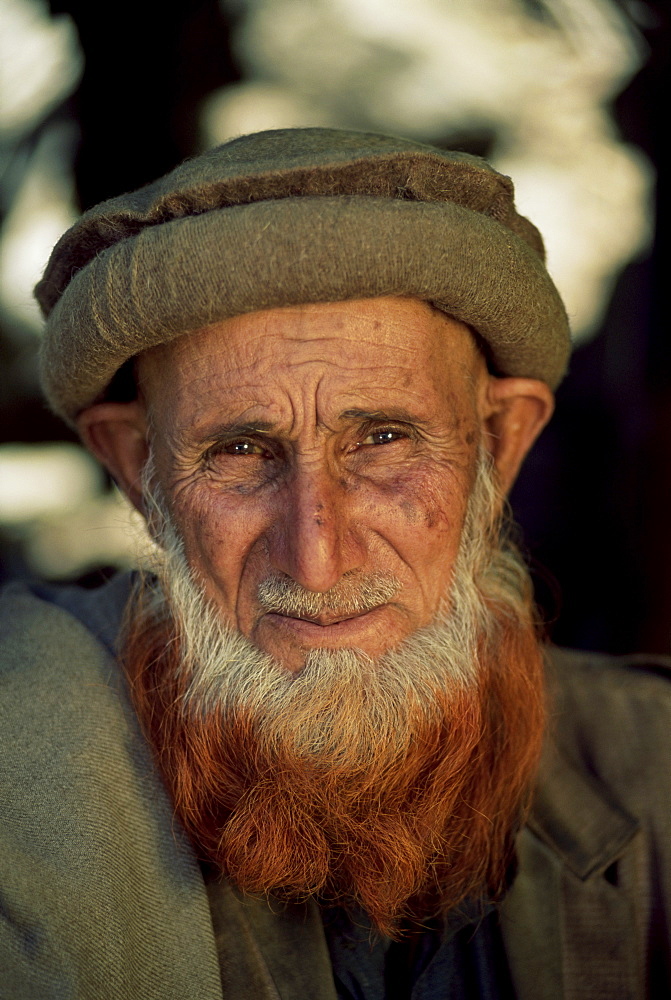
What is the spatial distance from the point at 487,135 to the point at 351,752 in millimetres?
2530

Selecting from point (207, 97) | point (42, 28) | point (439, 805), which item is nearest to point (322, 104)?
point (207, 97)

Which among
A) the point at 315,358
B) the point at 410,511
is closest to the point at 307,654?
the point at 410,511

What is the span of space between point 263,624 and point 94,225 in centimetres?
88

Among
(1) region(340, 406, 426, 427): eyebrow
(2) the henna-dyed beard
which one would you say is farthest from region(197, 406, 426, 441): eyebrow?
(2) the henna-dyed beard

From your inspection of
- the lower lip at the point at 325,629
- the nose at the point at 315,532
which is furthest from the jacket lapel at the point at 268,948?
the nose at the point at 315,532

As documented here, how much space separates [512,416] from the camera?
7.07ft

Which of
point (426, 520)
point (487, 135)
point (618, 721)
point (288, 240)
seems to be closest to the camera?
point (288, 240)

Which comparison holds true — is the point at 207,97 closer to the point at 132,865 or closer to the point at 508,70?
the point at 508,70

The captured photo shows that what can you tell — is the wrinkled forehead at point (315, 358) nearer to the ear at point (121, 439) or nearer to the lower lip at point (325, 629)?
the ear at point (121, 439)

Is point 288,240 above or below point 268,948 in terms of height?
above

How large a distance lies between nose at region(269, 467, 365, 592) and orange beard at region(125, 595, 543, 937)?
25 centimetres

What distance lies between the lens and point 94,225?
1712 mm

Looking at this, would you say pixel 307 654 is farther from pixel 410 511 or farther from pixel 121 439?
pixel 121 439

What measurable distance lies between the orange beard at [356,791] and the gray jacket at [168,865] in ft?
0.24
